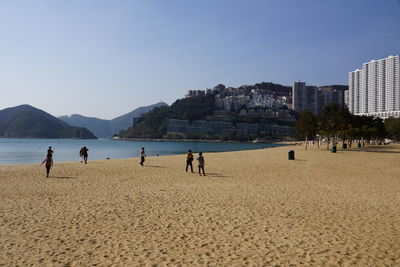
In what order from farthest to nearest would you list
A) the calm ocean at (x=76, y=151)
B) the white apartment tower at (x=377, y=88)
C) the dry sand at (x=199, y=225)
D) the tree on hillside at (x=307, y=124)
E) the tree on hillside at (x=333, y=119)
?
Result: the white apartment tower at (x=377, y=88) < the calm ocean at (x=76, y=151) < the tree on hillside at (x=307, y=124) < the tree on hillside at (x=333, y=119) < the dry sand at (x=199, y=225)

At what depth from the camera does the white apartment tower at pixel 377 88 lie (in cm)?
14212

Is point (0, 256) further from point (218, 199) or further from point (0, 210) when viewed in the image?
point (218, 199)

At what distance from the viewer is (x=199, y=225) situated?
8.05m

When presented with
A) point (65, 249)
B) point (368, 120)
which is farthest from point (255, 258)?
point (368, 120)

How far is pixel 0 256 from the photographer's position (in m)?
5.88

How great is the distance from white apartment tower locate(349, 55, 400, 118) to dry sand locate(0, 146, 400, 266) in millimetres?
153445

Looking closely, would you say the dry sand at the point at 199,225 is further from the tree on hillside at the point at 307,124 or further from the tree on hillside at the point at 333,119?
the tree on hillside at the point at 307,124

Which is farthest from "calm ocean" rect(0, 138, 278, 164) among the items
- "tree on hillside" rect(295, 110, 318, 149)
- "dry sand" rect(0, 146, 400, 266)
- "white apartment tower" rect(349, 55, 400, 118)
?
"white apartment tower" rect(349, 55, 400, 118)

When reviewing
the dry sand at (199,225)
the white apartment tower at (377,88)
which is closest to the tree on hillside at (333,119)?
the dry sand at (199,225)

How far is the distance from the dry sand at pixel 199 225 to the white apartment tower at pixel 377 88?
6041 inches

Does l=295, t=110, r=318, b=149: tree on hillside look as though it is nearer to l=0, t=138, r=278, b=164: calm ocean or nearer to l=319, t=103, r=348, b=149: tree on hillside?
l=319, t=103, r=348, b=149: tree on hillside

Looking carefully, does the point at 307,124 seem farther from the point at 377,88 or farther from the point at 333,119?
the point at 377,88

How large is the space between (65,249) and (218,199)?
6.25 meters

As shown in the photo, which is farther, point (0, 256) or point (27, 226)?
point (27, 226)
